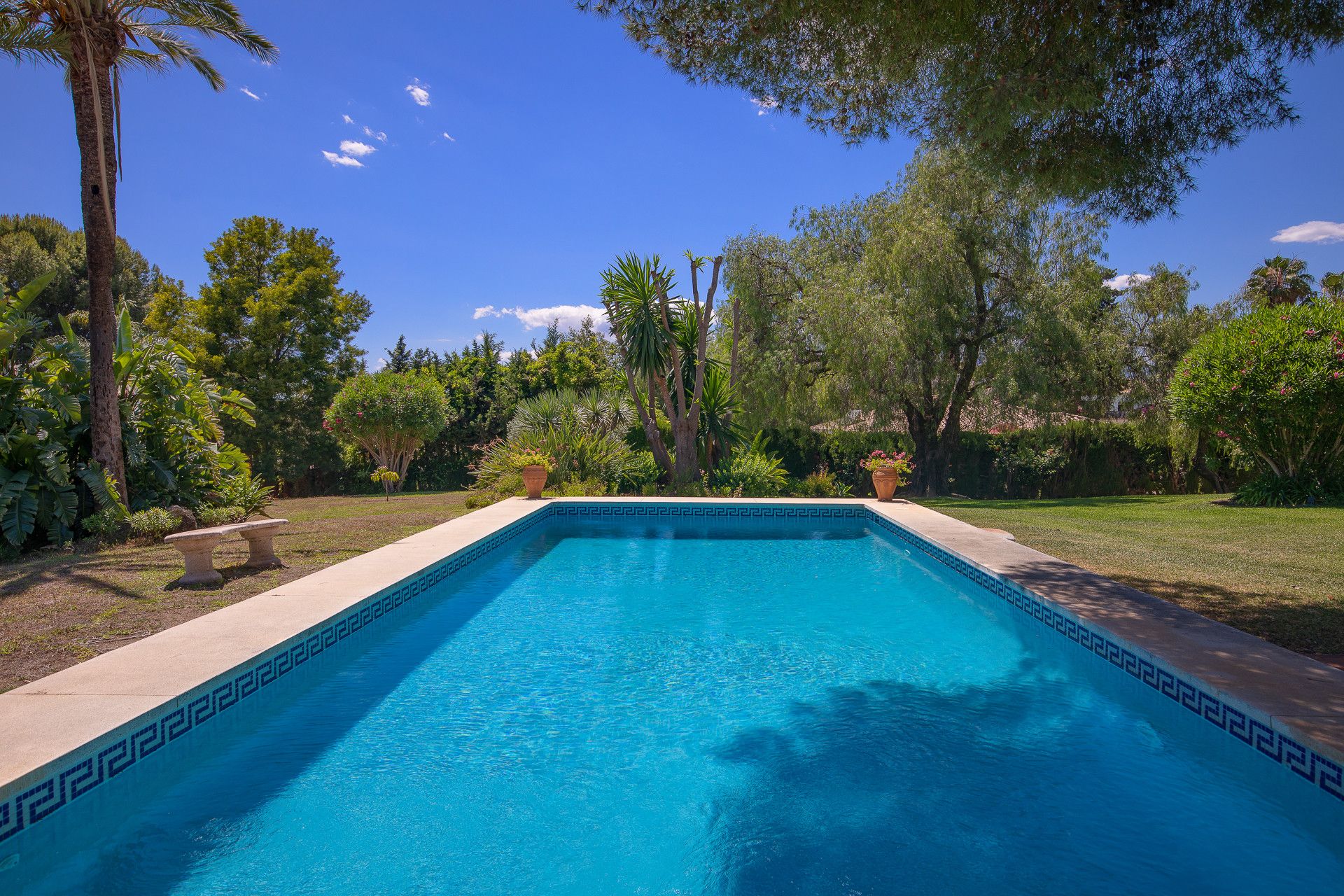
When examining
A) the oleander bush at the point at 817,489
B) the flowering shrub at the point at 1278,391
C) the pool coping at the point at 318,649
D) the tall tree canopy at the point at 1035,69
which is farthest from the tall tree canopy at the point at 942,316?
the tall tree canopy at the point at 1035,69

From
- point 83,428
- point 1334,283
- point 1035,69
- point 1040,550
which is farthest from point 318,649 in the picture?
point 1334,283

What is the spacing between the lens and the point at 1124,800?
3.18 m

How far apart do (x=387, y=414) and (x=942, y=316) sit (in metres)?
13.8

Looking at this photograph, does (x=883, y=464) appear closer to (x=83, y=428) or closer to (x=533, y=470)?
(x=533, y=470)

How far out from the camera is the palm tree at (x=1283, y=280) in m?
26.4

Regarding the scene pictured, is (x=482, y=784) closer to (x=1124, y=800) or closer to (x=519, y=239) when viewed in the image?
(x=1124, y=800)

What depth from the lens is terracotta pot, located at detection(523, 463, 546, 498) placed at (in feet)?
40.5

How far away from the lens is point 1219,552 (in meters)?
7.92

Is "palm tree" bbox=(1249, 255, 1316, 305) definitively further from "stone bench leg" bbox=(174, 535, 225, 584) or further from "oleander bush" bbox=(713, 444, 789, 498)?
"stone bench leg" bbox=(174, 535, 225, 584)

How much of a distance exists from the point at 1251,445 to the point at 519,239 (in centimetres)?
2566

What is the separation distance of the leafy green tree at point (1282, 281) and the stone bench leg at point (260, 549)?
31614 millimetres

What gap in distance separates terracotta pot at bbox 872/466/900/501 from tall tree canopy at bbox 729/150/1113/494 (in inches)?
118

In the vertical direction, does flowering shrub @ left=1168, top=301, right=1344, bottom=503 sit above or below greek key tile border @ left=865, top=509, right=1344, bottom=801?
above

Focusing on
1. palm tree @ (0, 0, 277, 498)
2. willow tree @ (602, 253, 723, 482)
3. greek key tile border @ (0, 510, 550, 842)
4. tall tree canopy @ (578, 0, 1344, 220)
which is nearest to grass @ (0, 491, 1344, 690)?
greek key tile border @ (0, 510, 550, 842)
